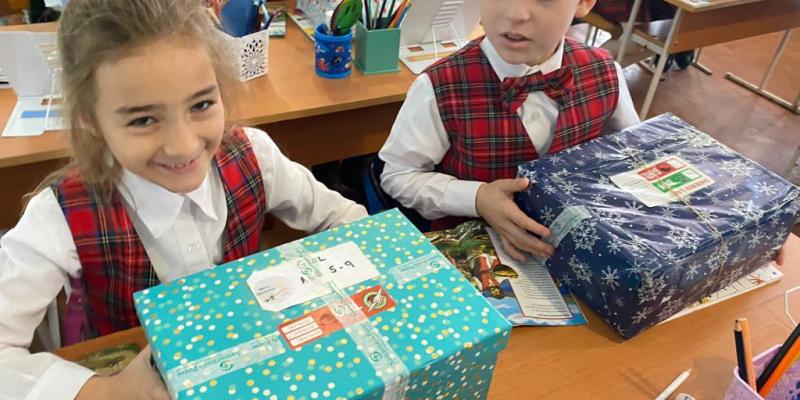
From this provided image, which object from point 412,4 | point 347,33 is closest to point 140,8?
point 347,33

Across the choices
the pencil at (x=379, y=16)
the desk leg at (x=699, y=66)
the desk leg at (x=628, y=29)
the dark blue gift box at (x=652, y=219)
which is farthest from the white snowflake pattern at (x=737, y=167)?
the desk leg at (x=699, y=66)

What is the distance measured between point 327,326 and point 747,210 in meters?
0.66

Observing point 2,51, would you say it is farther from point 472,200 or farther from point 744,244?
point 744,244

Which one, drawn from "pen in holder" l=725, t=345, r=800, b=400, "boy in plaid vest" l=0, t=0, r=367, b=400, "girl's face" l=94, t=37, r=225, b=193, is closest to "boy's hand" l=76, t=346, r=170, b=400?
"boy in plaid vest" l=0, t=0, r=367, b=400

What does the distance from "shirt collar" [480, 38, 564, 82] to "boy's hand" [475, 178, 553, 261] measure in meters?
0.27

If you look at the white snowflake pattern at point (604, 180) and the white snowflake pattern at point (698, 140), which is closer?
the white snowflake pattern at point (604, 180)

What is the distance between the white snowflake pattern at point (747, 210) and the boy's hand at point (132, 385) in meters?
0.82

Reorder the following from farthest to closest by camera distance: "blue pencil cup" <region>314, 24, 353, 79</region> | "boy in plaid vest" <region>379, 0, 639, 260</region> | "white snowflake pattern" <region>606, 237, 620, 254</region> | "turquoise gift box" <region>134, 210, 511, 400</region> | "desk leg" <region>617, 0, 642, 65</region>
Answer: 1. "desk leg" <region>617, 0, 642, 65</region>
2. "blue pencil cup" <region>314, 24, 353, 79</region>
3. "boy in plaid vest" <region>379, 0, 639, 260</region>
4. "white snowflake pattern" <region>606, 237, 620, 254</region>
5. "turquoise gift box" <region>134, 210, 511, 400</region>

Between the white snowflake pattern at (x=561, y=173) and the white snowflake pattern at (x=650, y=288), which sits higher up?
the white snowflake pattern at (x=561, y=173)

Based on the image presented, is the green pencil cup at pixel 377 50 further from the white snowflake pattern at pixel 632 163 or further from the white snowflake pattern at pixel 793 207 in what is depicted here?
the white snowflake pattern at pixel 793 207

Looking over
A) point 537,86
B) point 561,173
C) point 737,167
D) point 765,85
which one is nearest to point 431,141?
point 537,86

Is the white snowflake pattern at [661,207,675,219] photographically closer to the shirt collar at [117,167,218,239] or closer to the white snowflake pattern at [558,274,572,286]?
the white snowflake pattern at [558,274,572,286]

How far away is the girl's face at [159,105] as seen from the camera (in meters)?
0.73

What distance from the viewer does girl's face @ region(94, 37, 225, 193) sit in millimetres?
732
